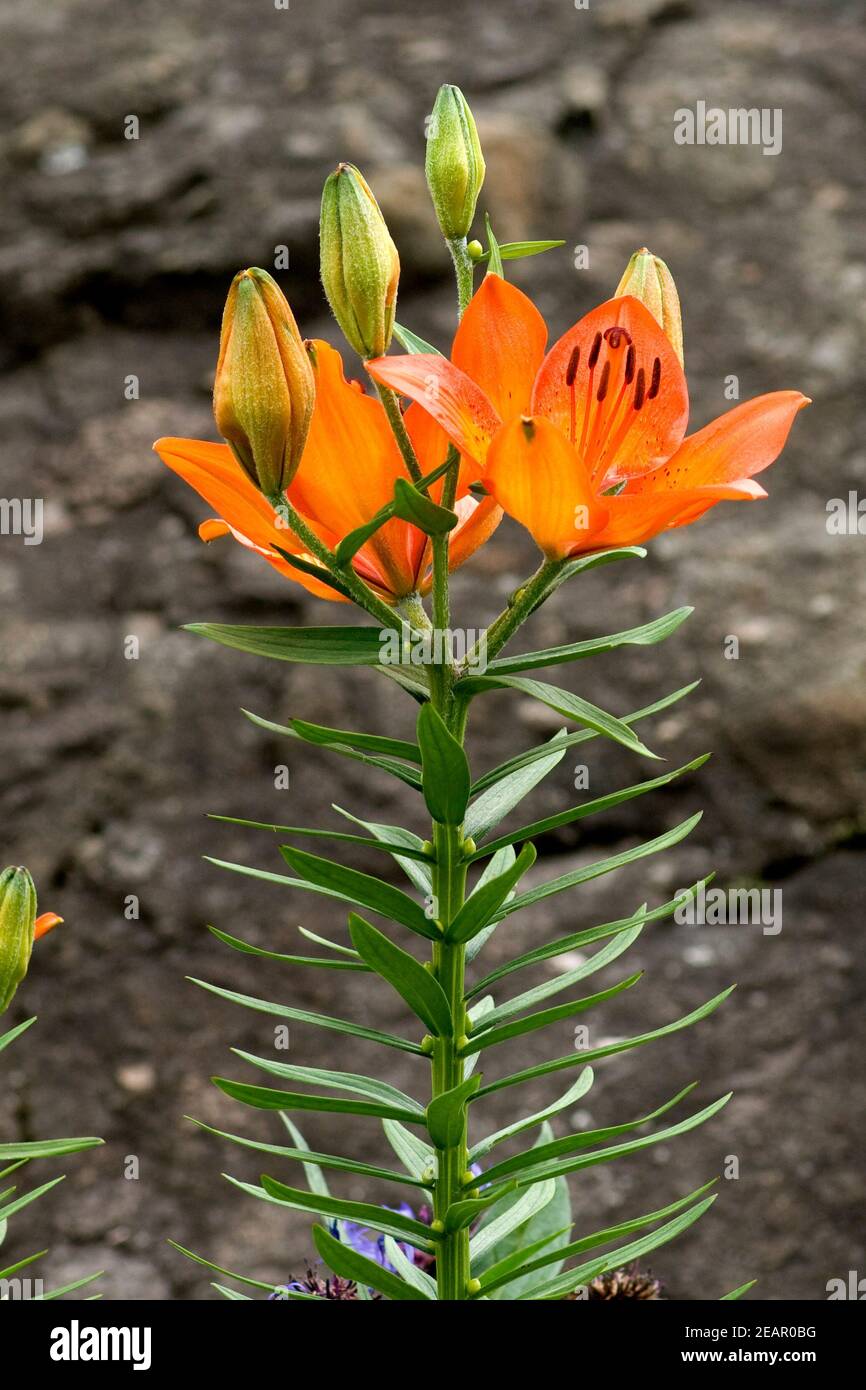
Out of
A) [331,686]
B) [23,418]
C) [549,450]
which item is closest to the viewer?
[549,450]

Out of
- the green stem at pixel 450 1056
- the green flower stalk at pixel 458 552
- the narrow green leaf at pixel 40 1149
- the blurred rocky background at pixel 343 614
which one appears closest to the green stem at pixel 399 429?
the green flower stalk at pixel 458 552

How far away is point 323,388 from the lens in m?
0.39

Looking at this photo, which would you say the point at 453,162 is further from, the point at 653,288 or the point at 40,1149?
the point at 40,1149

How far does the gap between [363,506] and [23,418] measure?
4.04ft

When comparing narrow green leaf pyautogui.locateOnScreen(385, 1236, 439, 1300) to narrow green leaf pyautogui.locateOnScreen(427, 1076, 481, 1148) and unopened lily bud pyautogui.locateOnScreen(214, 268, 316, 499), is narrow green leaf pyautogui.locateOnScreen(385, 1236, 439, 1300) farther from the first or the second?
unopened lily bud pyautogui.locateOnScreen(214, 268, 316, 499)

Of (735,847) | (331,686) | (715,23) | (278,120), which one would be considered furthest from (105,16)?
(735,847)

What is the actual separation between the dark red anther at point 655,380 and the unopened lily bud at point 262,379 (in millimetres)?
97

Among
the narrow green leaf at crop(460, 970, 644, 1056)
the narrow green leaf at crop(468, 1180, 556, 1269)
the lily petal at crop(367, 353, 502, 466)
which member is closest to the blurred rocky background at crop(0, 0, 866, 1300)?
the narrow green leaf at crop(468, 1180, 556, 1269)

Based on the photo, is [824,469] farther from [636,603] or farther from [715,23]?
[715,23]

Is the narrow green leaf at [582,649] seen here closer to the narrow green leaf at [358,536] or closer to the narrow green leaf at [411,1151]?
the narrow green leaf at [358,536]

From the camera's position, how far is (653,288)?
0.40 metres

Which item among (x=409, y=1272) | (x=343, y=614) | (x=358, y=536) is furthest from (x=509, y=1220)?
(x=343, y=614)

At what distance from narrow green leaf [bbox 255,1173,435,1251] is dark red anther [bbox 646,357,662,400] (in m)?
0.23

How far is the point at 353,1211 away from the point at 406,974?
0.07 m
